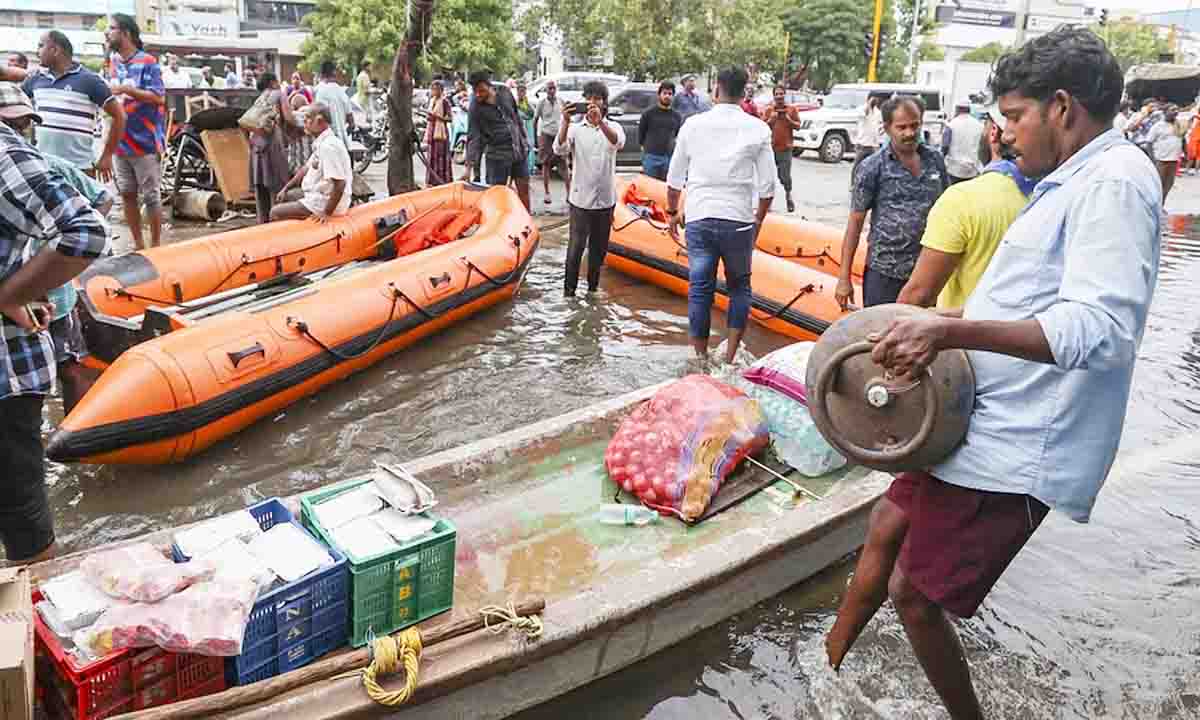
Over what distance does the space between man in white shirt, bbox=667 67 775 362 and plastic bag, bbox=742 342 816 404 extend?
4.41ft

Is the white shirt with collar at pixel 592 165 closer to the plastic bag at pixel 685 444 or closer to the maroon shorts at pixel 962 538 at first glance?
the plastic bag at pixel 685 444

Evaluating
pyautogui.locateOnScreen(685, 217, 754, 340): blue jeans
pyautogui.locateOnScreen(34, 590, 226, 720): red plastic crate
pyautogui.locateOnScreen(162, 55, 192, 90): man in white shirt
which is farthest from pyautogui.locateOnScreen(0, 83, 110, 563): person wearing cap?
pyautogui.locateOnScreen(162, 55, 192, 90): man in white shirt

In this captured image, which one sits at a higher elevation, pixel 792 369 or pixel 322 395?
pixel 792 369

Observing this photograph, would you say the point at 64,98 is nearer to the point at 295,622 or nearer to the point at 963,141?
the point at 295,622

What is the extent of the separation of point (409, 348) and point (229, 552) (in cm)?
393

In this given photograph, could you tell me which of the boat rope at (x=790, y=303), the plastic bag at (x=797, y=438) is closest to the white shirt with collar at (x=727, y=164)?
the boat rope at (x=790, y=303)

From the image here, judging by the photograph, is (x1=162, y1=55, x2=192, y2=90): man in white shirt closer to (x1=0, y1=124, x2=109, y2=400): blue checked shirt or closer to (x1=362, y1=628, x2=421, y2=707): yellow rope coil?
(x1=0, y1=124, x2=109, y2=400): blue checked shirt

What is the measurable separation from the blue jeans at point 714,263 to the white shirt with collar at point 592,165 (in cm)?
174

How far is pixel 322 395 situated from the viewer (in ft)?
18.4

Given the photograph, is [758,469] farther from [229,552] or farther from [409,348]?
[409,348]

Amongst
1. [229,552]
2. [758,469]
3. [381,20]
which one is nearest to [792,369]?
[758,469]

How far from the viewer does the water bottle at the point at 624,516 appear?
12.4 ft

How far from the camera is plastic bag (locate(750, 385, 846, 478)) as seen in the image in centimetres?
413

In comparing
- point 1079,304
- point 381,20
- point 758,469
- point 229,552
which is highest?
point 381,20
